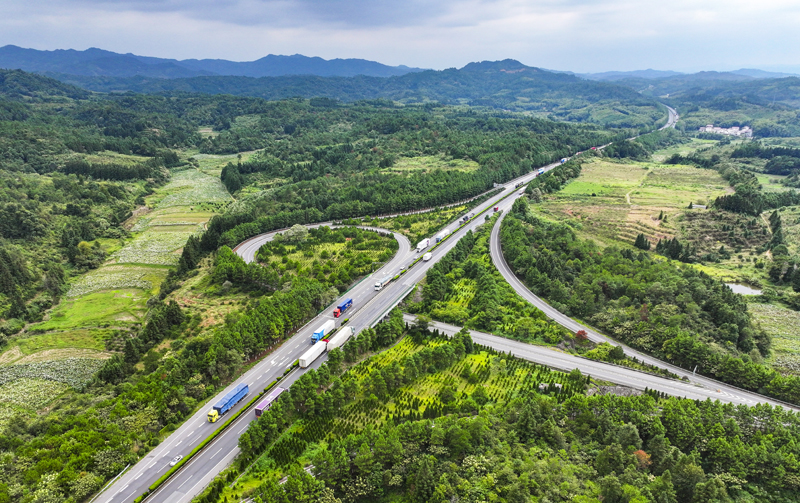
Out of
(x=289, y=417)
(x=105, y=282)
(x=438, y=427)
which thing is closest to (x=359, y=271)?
(x=289, y=417)

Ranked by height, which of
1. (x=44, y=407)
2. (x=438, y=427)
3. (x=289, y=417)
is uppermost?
(x=438, y=427)

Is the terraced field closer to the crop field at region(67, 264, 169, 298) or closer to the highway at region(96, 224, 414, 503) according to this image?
the crop field at region(67, 264, 169, 298)

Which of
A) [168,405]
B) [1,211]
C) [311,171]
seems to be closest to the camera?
[168,405]

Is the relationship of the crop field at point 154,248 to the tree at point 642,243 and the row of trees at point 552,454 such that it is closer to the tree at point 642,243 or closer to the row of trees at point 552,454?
the row of trees at point 552,454

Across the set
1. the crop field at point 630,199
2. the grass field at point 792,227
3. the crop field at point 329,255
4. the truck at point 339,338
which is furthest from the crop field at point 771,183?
the truck at point 339,338

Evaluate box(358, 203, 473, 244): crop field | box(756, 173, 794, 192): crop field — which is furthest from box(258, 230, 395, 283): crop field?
box(756, 173, 794, 192): crop field

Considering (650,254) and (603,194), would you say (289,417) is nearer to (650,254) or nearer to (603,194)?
(650,254)
